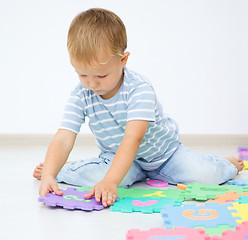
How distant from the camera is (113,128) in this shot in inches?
48.0

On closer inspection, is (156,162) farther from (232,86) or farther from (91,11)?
(232,86)

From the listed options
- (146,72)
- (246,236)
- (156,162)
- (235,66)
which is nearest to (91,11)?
(156,162)

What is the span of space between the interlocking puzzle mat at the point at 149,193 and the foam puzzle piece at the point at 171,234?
0.29m

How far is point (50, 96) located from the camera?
214 cm

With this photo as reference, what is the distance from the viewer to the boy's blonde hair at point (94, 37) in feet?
3.33

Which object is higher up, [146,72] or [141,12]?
[141,12]

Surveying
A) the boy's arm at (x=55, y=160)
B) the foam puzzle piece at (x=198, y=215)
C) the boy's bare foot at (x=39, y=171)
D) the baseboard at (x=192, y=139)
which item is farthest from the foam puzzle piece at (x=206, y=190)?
the baseboard at (x=192, y=139)

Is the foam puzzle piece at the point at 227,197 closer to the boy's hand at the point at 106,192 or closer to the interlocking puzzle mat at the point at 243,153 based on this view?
the boy's hand at the point at 106,192

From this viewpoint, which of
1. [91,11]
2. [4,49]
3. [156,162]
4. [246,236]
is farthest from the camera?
[4,49]

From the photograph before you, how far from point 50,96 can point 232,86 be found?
928 millimetres

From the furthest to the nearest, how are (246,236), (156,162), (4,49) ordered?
(4,49) < (156,162) < (246,236)

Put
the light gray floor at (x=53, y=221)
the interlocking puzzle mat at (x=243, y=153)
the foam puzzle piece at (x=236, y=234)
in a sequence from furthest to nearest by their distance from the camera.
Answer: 1. the interlocking puzzle mat at (x=243, y=153)
2. the light gray floor at (x=53, y=221)
3. the foam puzzle piece at (x=236, y=234)

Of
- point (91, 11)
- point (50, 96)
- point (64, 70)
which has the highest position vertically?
point (91, 11)

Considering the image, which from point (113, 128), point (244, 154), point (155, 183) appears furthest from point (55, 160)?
point (244, 154)
